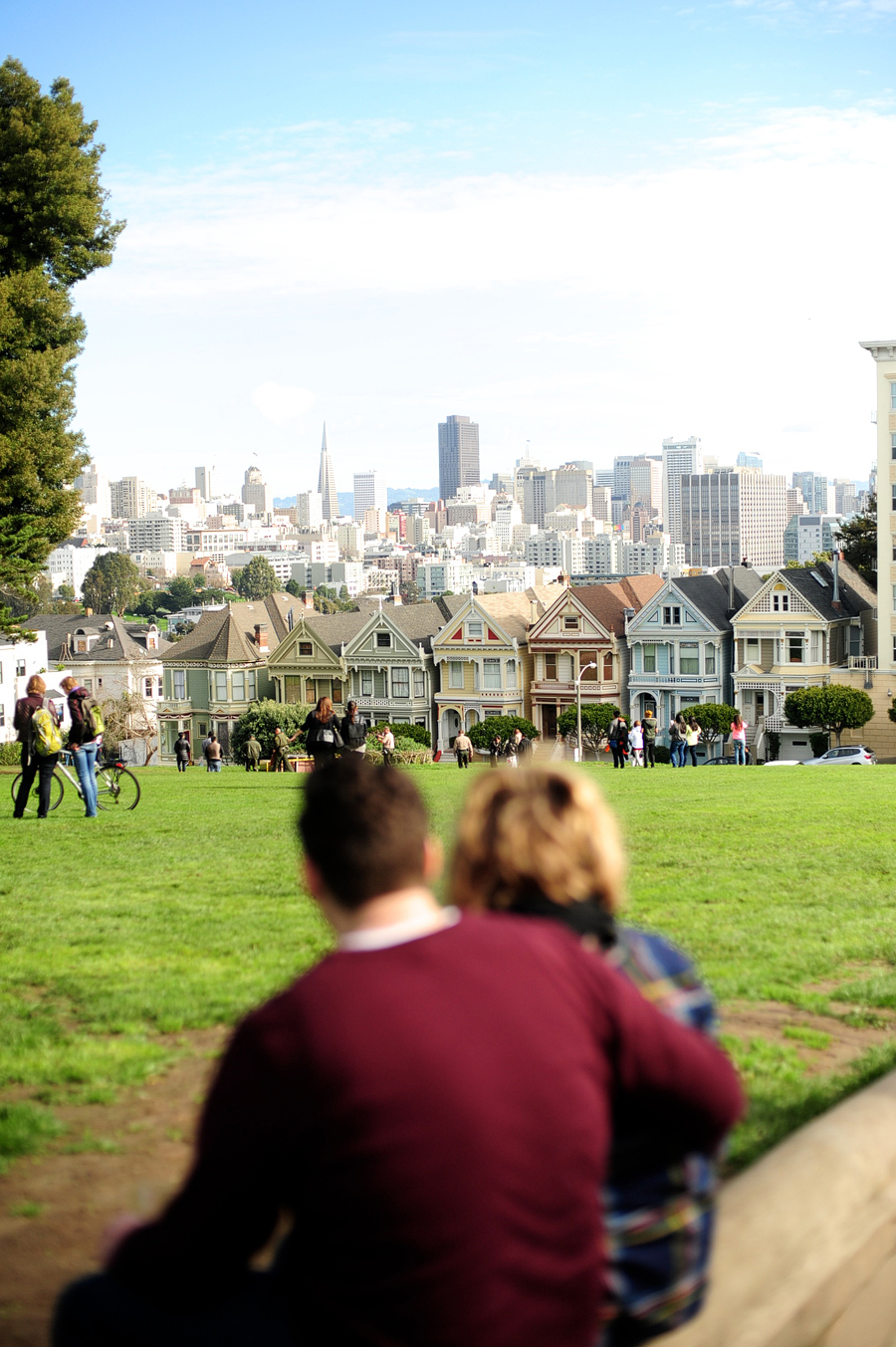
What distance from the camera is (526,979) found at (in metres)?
2.93

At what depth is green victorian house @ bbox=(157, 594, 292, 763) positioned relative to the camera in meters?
87.9

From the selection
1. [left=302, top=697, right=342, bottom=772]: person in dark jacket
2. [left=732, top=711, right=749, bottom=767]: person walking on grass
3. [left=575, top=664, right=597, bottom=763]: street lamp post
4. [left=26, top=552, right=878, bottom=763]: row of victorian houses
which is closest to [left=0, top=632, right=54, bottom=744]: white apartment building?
[left=26, top=552, right=878, bottom=763]: row of victorian houses

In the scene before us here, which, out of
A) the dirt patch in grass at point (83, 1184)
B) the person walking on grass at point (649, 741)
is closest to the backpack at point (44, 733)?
the dirt patch in grass at point (83, 1184)

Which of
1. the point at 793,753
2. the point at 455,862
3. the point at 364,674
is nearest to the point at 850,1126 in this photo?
the point at 455,862

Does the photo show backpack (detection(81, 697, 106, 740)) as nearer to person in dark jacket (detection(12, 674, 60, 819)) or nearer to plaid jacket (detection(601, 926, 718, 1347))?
person in dark jacket (detection(12, 674, 60, 819))

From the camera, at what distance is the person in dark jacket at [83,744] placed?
56.7 feet

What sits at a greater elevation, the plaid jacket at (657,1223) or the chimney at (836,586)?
the chimney at (836,586)

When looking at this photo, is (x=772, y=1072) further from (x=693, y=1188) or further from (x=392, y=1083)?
(x=392, y=1083)

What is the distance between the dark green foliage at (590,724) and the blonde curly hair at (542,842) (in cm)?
7083

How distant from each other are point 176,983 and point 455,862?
5287mm

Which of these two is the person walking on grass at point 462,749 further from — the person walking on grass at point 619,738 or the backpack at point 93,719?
the backpack at point 93,719

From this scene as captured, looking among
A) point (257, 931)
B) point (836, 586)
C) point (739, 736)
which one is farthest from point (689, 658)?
point (257, 931)

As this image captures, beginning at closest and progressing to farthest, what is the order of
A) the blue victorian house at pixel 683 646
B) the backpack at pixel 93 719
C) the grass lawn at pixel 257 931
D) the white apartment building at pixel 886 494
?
1. the grass lawn at pixel 257 931
2. the backpack at pixel 93 719
3. the white apartment building at pixel 886 494
4. the blue victorian house at pixel 683 646

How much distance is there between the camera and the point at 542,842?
3.27 m
